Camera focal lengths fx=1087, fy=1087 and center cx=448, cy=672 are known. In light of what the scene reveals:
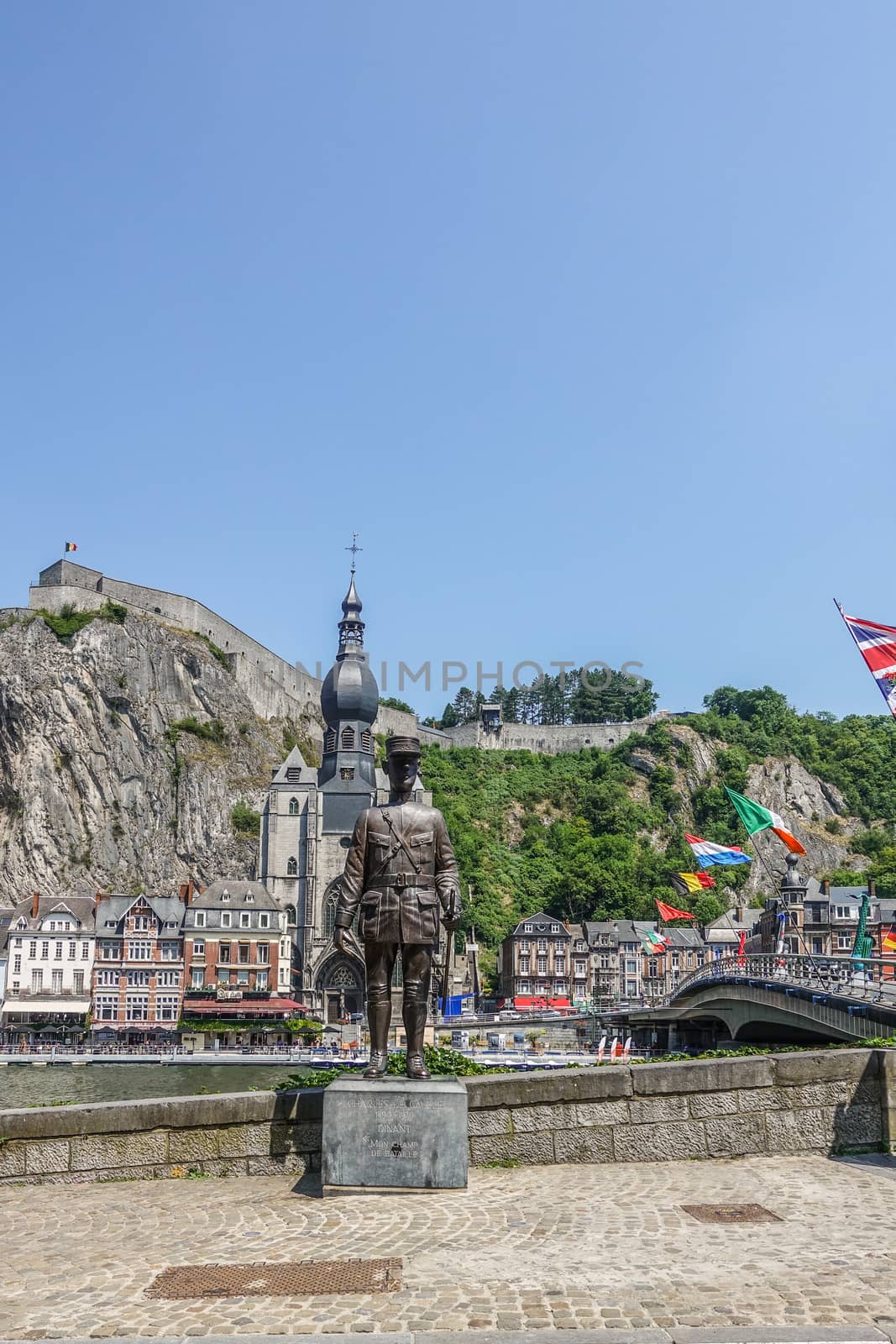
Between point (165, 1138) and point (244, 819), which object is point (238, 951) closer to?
point (244, 819)

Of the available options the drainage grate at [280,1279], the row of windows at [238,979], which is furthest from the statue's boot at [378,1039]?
the row of windows at [238,979]

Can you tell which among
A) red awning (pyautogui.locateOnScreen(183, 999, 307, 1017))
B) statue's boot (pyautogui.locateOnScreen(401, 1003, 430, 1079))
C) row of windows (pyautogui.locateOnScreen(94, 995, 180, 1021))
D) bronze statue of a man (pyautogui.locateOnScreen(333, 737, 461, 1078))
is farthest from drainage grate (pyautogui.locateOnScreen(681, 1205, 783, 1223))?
row of windows (pyautogui.locateOnScreen(94, 995, 180, 1021))

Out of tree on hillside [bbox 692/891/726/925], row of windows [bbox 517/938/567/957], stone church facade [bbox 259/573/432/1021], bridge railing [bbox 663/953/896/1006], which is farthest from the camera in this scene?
tree on hillside [bbox 692/891/726/925]

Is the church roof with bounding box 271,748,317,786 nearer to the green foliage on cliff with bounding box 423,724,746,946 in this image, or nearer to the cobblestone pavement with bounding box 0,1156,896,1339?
the green foliage on cliff with bounding box 423,724,746,946

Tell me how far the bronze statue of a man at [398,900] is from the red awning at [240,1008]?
62677mm

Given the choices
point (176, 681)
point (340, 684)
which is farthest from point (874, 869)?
point (176, 681)

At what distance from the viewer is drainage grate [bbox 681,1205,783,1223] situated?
7.42 m

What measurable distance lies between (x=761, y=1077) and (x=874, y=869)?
104115 millimetres

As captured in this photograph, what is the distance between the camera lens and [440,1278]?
240 inches

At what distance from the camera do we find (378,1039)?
30.3ft

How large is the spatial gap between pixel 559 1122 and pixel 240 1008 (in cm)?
6273

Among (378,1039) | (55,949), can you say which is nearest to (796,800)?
(55,949)

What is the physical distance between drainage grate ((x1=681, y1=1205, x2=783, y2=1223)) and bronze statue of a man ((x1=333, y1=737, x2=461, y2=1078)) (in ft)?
8.38

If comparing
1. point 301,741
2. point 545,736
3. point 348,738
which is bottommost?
point 348,738
